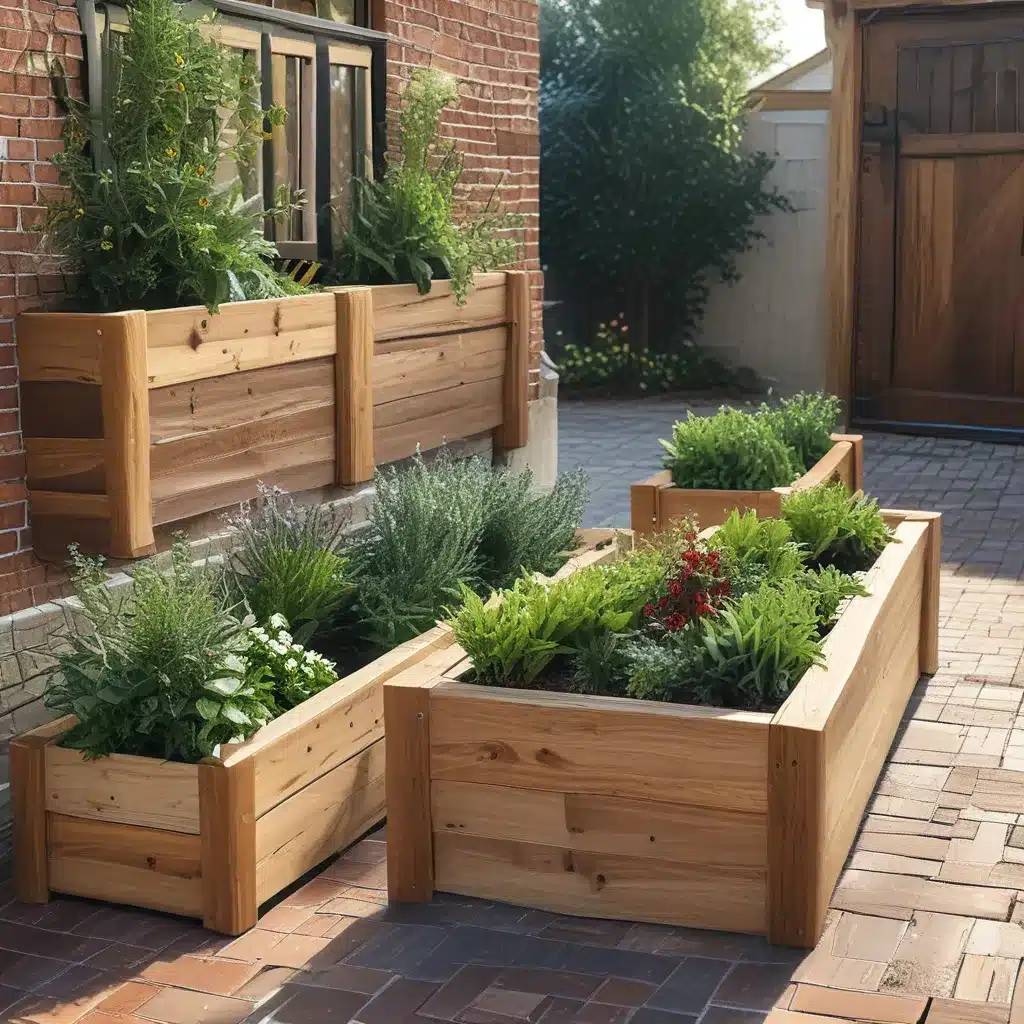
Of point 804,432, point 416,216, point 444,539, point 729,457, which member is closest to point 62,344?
point 444,539

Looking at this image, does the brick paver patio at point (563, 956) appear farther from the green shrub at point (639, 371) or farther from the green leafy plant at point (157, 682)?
the green shrub at point (639, 371)

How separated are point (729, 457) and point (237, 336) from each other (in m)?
2.75

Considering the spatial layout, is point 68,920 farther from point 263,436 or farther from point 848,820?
point 848,820

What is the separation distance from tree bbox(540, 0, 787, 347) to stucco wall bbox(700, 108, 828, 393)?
17cm

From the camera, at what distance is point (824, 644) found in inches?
165

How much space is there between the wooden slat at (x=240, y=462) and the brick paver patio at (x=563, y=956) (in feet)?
3.83

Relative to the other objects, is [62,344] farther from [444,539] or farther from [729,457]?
[729,457]

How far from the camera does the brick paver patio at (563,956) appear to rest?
3355mm

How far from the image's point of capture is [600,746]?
373cm

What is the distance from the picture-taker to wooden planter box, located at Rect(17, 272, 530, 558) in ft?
13.9

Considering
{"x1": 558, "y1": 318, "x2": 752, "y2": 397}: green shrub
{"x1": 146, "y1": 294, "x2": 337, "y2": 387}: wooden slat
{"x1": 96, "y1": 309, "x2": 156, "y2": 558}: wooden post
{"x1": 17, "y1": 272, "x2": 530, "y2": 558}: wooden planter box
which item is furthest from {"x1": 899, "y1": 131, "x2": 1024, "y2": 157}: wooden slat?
{"x1": 96, "y1": 309, "x2": 156, "y2": 558}: wooden post

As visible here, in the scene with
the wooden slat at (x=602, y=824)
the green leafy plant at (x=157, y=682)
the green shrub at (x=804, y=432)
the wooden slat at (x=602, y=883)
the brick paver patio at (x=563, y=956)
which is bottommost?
the brick paver patio at (x=563, y=956)

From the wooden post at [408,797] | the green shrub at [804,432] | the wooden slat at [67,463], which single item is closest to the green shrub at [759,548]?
the wooden post at [408,797]

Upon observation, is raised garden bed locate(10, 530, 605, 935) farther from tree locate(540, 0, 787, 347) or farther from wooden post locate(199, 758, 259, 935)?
tree locate(540, 0, 787, 347)
